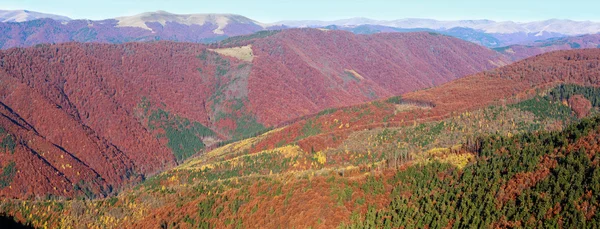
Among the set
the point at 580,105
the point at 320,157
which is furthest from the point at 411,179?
the point at 580,105

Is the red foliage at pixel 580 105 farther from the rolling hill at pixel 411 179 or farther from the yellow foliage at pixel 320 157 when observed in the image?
the yellow foliage at pixel 320 157

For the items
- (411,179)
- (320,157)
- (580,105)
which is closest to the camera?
(411,179)

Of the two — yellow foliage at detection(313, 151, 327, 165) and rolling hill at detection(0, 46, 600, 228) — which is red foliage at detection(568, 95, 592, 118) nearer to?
rolling hill at detection(0, 46, 600, 228)

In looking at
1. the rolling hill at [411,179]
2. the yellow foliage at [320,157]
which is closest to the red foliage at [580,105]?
the rolling hill at [411,179]

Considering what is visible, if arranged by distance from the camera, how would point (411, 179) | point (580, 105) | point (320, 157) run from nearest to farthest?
point (411, 179)
point (320, 157)
point (580, 105)

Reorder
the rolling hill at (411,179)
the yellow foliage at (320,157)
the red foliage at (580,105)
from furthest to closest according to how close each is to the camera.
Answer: the red foliage at (580,105) < the yellow foliage at (320,157) < the rolling hill at (411,179)

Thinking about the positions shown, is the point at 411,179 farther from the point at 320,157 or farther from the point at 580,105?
the point at 580,105

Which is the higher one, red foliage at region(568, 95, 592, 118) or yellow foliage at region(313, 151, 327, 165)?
red foliage at region(568, 95, 592, 118)

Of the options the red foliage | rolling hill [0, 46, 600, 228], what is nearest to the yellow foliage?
rolling hill [0, 46, 600, 228]
